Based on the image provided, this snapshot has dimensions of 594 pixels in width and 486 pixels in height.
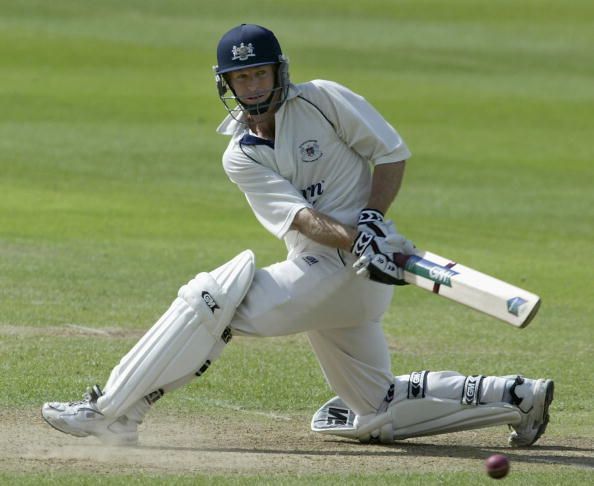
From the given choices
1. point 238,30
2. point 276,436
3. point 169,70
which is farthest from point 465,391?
point 169,70

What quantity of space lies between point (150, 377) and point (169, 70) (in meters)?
21.8

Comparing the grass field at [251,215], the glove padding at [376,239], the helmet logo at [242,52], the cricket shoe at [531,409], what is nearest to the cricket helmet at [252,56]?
the helmet logo at [242,52]

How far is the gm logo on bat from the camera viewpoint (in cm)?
550

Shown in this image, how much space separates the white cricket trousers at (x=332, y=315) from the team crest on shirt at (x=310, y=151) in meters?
0.42

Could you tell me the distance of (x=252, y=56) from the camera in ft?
19.5

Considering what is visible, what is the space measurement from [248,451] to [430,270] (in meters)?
1.11

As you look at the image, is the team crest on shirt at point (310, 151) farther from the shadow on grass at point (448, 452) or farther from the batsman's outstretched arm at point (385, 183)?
the shadow on grass at point (448, 452)

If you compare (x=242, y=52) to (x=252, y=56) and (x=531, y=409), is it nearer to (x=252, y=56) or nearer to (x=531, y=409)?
(x=252, y=56)

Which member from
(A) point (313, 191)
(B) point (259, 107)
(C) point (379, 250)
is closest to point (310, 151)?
(A) point (313, 191)

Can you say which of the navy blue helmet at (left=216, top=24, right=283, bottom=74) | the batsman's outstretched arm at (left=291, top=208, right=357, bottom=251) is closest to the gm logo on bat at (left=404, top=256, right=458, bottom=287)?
the batsman's outstretched arm at (left=291, top=208, right=357, bottom=251)

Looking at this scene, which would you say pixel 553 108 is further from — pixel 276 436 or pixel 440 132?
pixel 276 436

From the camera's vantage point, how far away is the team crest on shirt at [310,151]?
602 cm

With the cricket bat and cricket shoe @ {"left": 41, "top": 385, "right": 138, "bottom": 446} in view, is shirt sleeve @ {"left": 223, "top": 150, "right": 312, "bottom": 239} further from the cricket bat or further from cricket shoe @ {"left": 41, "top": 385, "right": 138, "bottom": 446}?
cricket shoe @ {"left": 41, "top": 385, "right": 138, "bottom": 446}

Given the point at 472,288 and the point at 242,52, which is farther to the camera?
the point at 242,52
